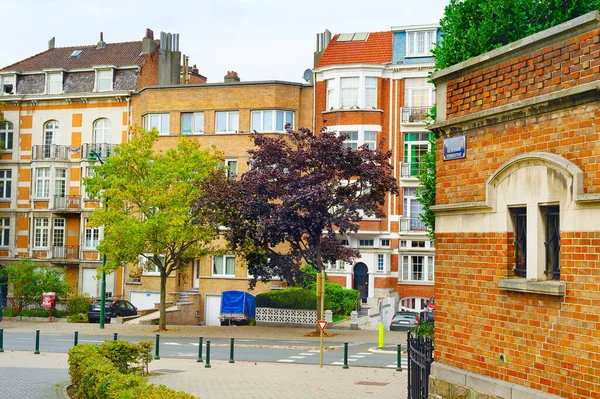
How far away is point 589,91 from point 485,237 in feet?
8.15

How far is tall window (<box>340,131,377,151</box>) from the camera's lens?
141 ft

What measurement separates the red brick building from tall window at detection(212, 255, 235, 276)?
113 ft

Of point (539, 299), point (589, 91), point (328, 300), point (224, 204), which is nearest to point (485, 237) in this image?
point (539, 299)

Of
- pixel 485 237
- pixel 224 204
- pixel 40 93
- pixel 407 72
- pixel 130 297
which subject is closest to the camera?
pixel 485 237

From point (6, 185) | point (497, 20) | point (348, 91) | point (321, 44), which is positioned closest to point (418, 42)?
A: point (348, 91)

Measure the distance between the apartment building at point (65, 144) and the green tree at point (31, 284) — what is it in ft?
13.4

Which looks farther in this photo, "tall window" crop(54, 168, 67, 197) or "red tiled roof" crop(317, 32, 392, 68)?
"tall window" crop(54, 168, 67, 197)

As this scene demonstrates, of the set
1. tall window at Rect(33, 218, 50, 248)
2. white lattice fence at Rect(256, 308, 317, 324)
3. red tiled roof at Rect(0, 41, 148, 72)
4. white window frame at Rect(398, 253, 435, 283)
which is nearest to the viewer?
white lattice fence at Rect(256, 308, 317, 324)

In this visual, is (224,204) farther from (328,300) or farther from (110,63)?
(110,63)

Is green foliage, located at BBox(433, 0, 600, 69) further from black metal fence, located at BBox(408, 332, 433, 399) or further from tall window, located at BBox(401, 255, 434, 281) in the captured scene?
tall window, located at BBox(401, 255, 434, 281)

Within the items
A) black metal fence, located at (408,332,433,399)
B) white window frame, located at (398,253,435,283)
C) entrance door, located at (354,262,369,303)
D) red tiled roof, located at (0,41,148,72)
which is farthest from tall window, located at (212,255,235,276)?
black metal fence, located at (408,332,433,399)

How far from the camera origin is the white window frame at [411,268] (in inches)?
1681

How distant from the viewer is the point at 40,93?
2020 inches

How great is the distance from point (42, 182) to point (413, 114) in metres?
23.0
